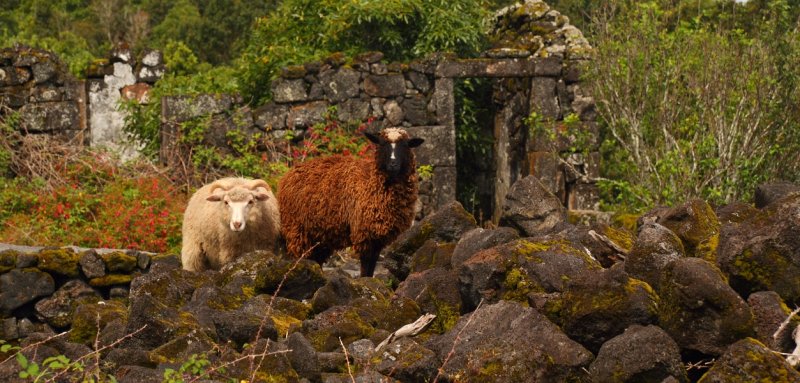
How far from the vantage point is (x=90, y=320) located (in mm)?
7969

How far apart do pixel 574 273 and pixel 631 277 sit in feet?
1.44

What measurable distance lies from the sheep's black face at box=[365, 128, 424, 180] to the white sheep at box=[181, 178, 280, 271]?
123 centimetres

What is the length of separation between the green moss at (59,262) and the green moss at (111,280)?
171 millimetres

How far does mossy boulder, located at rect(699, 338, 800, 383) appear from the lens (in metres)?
5.81

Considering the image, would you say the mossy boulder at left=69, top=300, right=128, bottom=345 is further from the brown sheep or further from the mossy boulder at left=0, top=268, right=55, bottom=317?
the brown sheep

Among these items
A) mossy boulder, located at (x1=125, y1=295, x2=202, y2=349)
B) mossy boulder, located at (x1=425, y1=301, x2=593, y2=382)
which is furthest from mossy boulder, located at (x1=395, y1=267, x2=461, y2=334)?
mossy boulder, located at (x1=125, y1=295, x2=202, y2=349)

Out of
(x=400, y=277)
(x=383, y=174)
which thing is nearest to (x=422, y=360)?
(x=400, y=277)

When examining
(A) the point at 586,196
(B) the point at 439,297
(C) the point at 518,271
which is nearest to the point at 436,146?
(A) the point at 586,196

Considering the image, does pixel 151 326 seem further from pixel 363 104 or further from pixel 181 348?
pixel 363 104

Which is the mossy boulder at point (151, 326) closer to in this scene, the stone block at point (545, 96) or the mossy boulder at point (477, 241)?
the mossy boulder at point (477, 241)

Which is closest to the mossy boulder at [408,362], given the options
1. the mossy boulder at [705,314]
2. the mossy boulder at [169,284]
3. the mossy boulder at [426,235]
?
the mossy boulder at [705,314]

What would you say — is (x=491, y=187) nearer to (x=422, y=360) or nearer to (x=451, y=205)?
(x=451, y=205)

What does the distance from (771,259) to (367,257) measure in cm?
522

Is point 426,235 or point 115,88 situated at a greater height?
point 115,88
